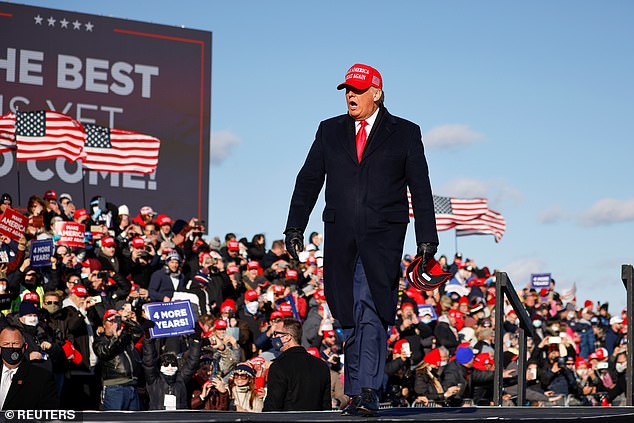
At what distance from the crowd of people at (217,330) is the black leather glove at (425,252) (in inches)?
91.5

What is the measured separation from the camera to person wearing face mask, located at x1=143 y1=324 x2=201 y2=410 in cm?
1231

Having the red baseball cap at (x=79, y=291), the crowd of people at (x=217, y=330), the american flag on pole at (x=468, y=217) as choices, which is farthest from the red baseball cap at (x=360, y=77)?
the american flag on pole at (x=468, y=217)

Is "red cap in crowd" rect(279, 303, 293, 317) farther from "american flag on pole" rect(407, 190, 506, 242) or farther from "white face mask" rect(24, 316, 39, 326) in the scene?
"american flag on pole" rect(407, 190, 506, 242)

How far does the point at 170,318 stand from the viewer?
41.9ft

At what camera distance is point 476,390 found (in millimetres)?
16281

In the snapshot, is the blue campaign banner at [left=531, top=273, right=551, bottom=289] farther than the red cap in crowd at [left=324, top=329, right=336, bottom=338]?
Yes

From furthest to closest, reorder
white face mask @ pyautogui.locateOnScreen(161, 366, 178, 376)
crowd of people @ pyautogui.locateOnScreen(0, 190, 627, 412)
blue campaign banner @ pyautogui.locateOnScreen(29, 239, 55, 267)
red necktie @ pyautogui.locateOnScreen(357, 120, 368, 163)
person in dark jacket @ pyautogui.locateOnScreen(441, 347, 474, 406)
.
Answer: person in dark jacket @ pyautogui.locateOnScreen(441, 347, 474, 406) < blue campaign banner @ pyautogui.locateOnScreen(29, 239, 55, 267) < white face mask @ pyautogui.locateOnScreen(161, 366, 178, 376) < crowd of people @ pyautogui.locateOnScreen(0, 190, 627, 412) < red necktie @ pyautogui.locateOnScreen(357, 120, 368, 163)

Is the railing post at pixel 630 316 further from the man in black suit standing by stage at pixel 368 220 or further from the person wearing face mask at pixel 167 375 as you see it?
the person wearing face mask at pixel 167 375

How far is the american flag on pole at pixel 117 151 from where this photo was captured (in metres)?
25.8

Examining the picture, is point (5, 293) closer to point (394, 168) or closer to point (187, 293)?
point (187, 293)

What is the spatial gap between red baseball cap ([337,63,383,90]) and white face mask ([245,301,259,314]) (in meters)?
10.1

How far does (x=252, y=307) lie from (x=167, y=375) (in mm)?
3890

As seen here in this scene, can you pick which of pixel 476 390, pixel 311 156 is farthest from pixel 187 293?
pixel 311 156

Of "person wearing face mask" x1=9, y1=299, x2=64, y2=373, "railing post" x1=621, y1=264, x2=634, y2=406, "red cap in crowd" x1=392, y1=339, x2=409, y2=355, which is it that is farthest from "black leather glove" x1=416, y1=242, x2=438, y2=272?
"red cap in crowd" x1=392, y1=339, x2=409, y2=355
